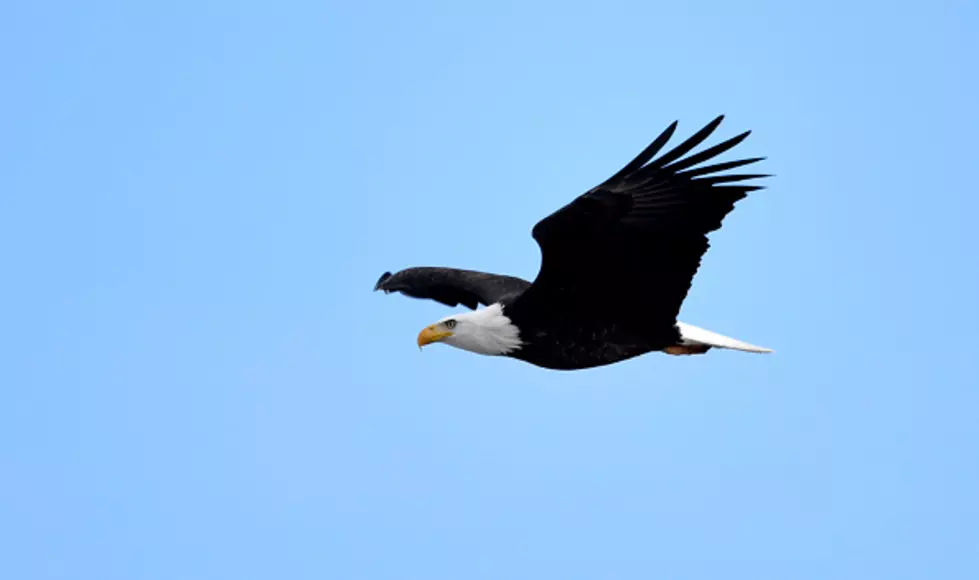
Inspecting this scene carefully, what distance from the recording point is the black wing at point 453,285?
406 inches

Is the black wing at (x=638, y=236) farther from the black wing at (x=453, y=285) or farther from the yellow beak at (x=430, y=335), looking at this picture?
the black wing at (x=453, y=285)

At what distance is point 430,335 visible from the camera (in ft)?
31.1

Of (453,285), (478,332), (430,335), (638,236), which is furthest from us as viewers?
(453,285)

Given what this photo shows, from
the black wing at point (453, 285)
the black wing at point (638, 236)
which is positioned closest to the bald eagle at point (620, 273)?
the black wing at point (638, 236)

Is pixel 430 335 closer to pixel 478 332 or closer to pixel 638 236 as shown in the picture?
pixel 478 332

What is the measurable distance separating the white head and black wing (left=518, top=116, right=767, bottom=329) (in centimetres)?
30

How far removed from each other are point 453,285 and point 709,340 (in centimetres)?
205

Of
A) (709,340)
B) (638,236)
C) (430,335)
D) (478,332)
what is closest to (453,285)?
(430,335)

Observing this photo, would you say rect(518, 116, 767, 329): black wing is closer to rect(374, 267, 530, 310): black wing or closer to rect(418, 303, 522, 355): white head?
rect(418, 303, 522, 355): white head

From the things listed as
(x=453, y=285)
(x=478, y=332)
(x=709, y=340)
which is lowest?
(x=709, y=340)

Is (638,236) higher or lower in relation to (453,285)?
lower

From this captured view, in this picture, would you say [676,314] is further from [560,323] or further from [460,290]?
[460,290]

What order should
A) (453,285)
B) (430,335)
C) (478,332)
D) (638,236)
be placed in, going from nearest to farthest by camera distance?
1. (638,236)
2. (478,332)
3. (430,335)
4. (453,285)

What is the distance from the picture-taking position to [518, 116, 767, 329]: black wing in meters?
8.38
